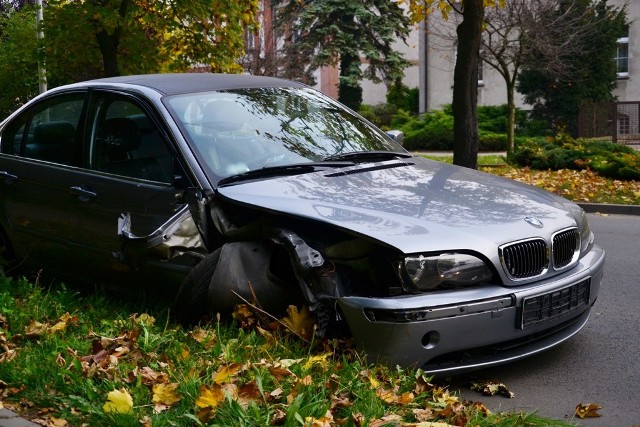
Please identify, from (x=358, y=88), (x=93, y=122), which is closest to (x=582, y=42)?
(x=358, y=88)

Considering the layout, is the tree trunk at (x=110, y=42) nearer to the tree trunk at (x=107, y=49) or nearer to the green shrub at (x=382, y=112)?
the tree trunk at (x=107, y=49)

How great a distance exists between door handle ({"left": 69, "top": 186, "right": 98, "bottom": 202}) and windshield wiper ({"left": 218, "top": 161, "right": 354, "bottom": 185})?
1.07m

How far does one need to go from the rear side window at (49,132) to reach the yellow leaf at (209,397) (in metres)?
2.78

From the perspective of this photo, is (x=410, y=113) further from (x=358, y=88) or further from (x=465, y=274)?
(x=465, y=274)

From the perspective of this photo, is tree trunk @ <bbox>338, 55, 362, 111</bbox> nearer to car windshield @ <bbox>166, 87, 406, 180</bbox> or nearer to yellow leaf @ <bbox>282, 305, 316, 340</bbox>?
car windshield @ <bbox>166, 87, 406, 180</bbox>

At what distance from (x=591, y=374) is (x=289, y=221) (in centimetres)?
185

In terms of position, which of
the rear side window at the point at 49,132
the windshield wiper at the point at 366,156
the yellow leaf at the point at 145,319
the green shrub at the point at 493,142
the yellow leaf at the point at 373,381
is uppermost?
the rear side window at the point at 49,132

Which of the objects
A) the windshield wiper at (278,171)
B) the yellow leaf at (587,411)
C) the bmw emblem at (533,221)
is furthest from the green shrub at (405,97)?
the yellow leaf at (587,411)

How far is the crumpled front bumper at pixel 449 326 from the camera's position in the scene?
4.72m

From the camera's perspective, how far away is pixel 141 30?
18531mm

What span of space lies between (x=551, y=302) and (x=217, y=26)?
14410 mm

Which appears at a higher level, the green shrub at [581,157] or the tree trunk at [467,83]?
the tree trunk at [467,83]

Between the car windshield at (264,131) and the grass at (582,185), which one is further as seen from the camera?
the grass at (582,185)

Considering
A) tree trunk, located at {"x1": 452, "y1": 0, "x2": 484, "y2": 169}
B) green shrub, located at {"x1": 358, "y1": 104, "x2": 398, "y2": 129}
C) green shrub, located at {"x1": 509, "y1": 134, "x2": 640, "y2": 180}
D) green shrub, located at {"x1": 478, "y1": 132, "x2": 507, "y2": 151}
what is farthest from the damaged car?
green shrub, located at {"x1": 358, "y1": 104, "x2": 398, "y2": 129}
